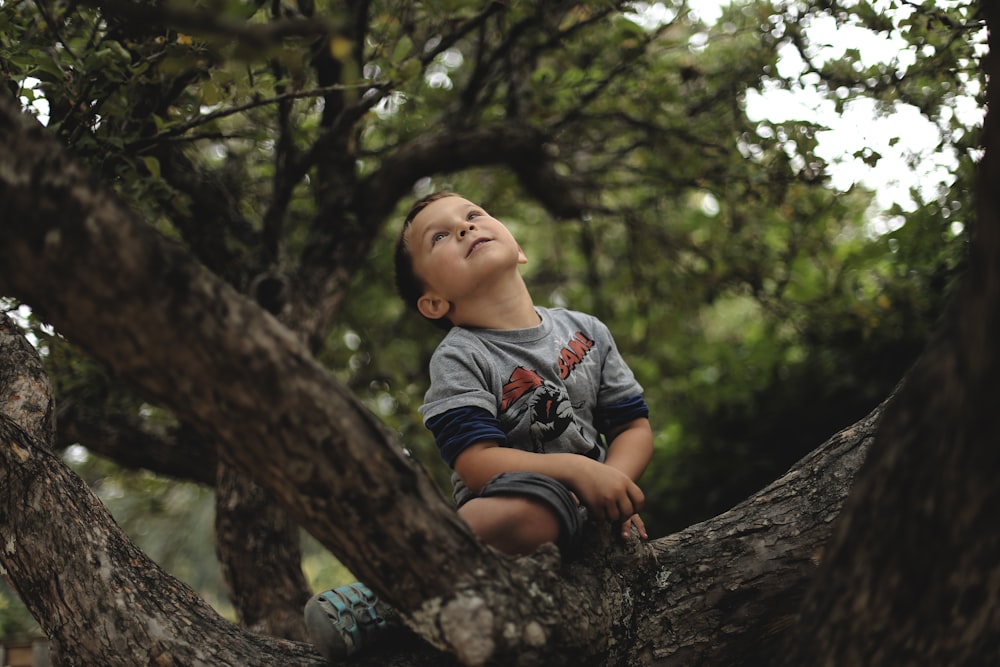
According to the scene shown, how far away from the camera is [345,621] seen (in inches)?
72.1

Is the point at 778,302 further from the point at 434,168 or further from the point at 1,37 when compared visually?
the point at 1,37

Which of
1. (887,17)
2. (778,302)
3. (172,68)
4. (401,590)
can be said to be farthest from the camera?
(778,302)

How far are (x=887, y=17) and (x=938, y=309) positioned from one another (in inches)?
71.3

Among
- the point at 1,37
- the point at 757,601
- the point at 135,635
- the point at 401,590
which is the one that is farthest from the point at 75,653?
the point at 1,37

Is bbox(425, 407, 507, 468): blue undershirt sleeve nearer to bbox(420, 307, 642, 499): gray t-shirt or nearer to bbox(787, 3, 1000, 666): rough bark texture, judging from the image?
bbox(420, 307, 642, 499): gray t-shirt

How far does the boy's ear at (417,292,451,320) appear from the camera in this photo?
7.84ft

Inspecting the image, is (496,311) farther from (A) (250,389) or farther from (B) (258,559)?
(B) (258,559)

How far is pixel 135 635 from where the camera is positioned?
1.82m

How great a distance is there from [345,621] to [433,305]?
0.94 m

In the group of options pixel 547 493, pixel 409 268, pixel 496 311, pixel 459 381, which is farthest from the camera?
pixel 409 268

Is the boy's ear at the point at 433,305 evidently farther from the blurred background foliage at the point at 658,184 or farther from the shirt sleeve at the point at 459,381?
the blurred background foliage at the point at 658,184

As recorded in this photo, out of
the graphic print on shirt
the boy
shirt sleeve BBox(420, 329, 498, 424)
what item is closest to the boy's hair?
the boy

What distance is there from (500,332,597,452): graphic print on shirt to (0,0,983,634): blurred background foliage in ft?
3.17

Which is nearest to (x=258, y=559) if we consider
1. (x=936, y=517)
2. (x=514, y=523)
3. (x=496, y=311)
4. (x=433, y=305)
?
(x=433, y=305)
